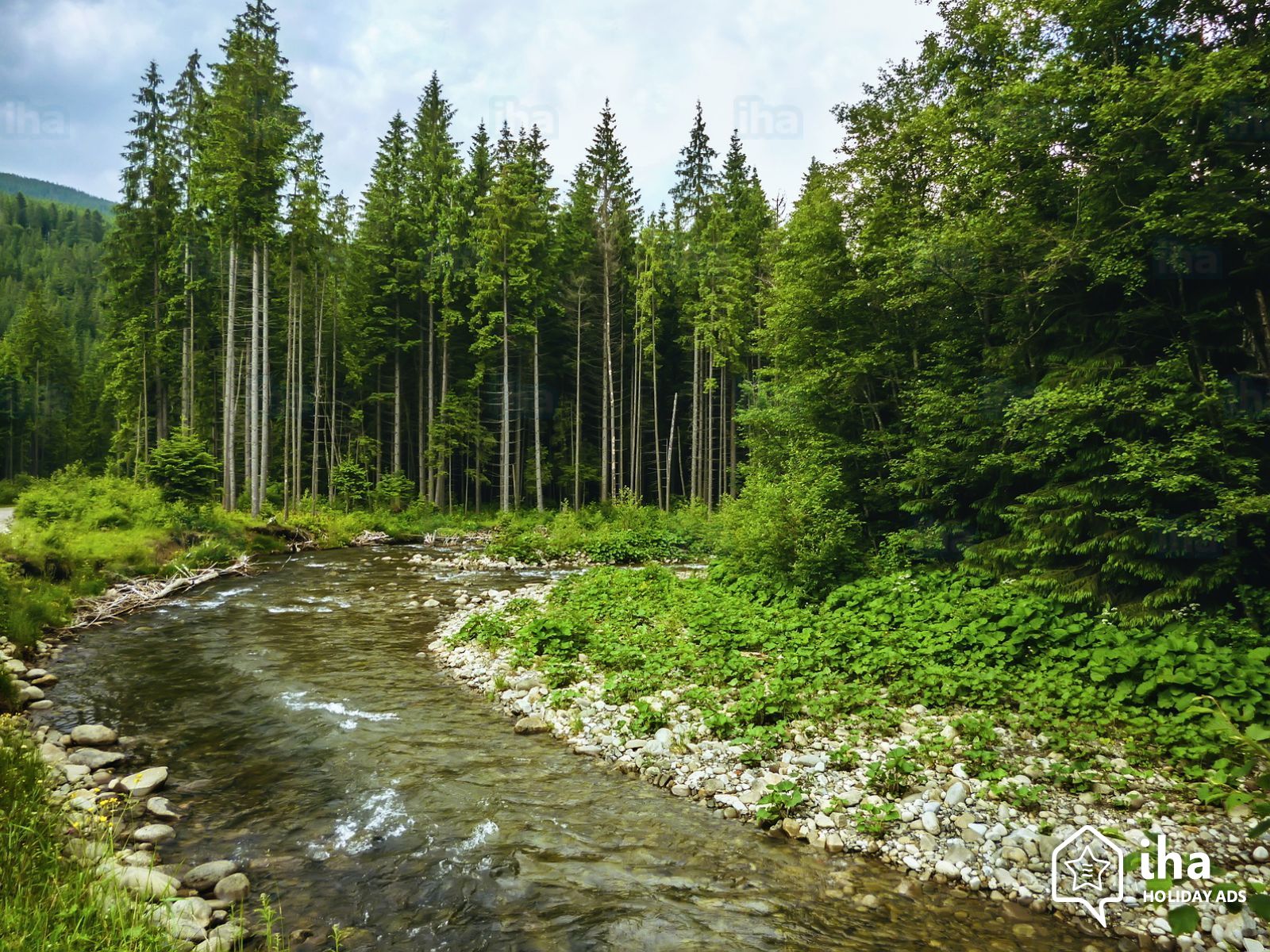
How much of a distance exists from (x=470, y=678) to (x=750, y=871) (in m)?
5.54

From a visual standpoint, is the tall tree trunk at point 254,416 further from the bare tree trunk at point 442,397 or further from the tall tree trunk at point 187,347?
the bare tree trunk at point 442,397

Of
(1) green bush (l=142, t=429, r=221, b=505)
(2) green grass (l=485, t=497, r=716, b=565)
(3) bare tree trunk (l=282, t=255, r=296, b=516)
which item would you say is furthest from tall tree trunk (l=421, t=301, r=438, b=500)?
(1) green bush (l=142, t=429, r=221, b=505)

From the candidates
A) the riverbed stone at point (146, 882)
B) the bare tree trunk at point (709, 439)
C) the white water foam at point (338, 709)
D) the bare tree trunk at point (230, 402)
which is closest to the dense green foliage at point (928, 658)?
the white water foam at point (338, 709)

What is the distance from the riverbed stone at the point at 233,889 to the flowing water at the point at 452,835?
120 mm

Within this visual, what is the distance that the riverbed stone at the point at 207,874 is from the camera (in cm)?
466

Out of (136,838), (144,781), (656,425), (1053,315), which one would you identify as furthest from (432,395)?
(136,838)

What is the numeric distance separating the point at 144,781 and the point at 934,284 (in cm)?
1287

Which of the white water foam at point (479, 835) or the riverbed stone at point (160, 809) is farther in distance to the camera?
the riverbed stone at point (160, 809)

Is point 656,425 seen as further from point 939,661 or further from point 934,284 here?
point 939,661

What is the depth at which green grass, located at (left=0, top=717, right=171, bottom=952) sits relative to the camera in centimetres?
329

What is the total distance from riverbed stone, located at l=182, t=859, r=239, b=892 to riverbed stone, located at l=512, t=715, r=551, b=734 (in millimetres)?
3341

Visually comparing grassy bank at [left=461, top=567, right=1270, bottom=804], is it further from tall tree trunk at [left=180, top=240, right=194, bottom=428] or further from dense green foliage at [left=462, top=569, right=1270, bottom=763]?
tall tree trunk at [left=180, top=240, right=194, bottom=428]

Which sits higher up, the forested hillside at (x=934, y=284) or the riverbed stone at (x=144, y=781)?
the forested hillside at (x=934, y=284)

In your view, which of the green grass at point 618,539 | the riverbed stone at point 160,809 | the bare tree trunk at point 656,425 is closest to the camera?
the riverbed stone at point 160,809
